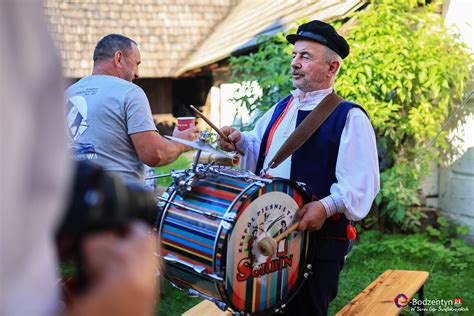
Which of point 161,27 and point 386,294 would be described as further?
point 161,27

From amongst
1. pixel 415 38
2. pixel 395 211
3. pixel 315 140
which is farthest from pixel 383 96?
pixel 315 140

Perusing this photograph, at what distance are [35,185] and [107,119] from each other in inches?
83.7

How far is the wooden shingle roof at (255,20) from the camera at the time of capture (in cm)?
610

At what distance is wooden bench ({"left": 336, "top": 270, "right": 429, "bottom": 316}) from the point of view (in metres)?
3.42

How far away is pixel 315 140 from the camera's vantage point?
282 cm

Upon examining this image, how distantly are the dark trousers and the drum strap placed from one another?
20.5 inches

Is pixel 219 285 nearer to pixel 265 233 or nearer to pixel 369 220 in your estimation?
pixel 265 233

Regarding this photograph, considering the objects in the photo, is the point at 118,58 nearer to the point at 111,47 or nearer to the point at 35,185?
the point at 111,47

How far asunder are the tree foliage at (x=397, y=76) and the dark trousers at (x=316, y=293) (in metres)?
2.53

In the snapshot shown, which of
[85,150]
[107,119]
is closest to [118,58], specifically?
[107,119]

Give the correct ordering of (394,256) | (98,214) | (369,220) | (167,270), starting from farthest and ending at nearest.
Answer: (369,220) < (394,256) < (167,270) < (98,214)

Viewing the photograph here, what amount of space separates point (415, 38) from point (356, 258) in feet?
6.93

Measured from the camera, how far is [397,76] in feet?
17.4

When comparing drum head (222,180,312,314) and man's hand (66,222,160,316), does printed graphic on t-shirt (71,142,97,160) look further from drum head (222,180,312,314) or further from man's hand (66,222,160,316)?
man's hand (66,222,160,316)
